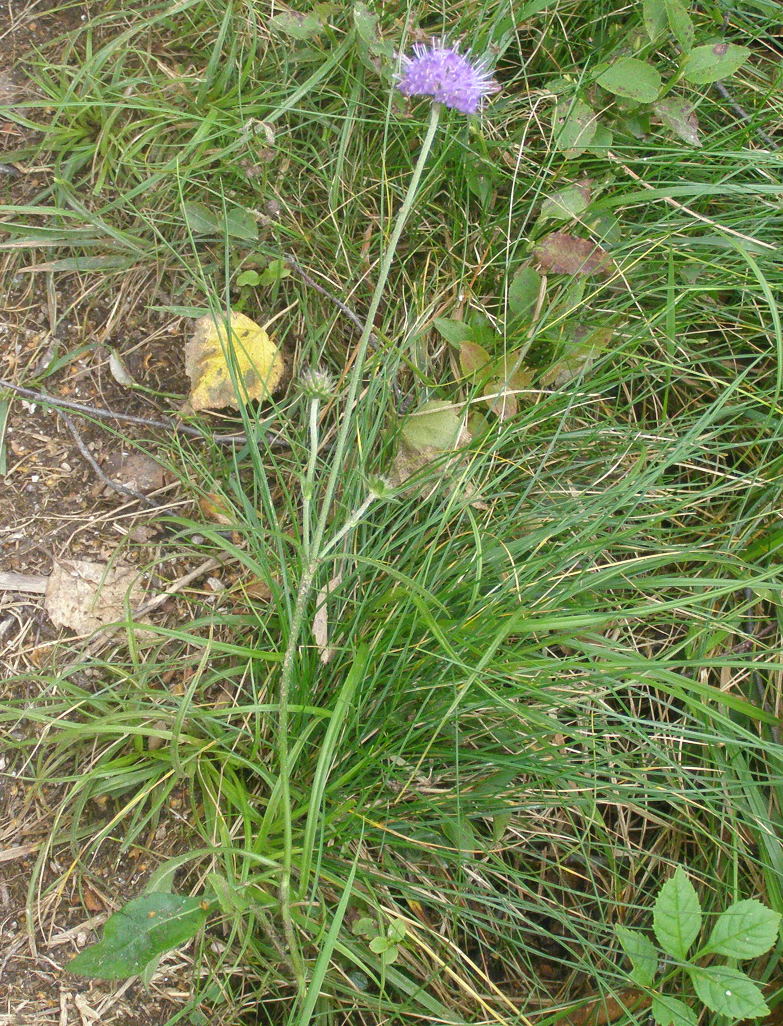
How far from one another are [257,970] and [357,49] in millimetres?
1724

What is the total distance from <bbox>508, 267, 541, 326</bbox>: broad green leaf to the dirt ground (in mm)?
688

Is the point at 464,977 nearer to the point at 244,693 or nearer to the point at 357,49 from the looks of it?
the point at 244,693

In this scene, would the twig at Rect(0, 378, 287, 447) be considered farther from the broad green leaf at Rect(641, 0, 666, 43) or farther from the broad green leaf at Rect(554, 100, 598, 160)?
the broad green leaf at Rect(641, 0, 666, 43)

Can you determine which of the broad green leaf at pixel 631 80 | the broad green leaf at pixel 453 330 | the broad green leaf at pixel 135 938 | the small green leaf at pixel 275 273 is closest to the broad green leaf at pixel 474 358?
the broad green leaf at pixel 453 330

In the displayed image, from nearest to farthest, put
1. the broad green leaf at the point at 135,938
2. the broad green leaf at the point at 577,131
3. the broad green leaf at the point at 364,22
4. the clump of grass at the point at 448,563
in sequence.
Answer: the broad green leaf at the point at 135,938, the clump of grass at the point at 448,563, the broad green leaf at the point at 364,22, the broad green leaf at the point at 577,131

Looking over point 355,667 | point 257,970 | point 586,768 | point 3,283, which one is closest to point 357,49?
point 3,283

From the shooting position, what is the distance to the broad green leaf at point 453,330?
5.39 feet

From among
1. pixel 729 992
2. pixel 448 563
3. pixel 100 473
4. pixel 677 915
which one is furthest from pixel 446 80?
pixel 729 992

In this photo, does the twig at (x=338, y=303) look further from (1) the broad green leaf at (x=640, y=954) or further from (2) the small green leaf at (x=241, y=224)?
(1) the broad green leaf at (x=640, y=954)

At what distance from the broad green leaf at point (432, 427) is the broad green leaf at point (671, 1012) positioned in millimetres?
978

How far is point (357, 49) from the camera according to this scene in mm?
1716

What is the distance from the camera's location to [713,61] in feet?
5.33

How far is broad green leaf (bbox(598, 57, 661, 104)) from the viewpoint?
1.62 m

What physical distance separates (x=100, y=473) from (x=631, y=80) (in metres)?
1.27
